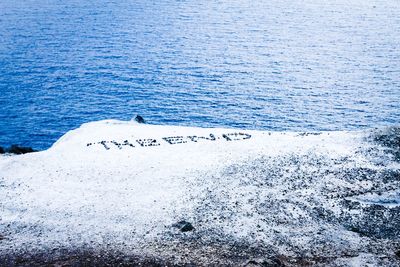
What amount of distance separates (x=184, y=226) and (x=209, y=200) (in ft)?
16.7

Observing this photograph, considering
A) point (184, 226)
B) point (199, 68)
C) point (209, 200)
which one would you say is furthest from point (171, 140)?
point (199, 68)

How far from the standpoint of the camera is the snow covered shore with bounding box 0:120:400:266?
33.1 m

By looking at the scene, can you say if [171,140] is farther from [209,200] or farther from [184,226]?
[184,226]

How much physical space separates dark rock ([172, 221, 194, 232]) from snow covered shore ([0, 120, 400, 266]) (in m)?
0.25

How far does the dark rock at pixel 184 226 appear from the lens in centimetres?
3544

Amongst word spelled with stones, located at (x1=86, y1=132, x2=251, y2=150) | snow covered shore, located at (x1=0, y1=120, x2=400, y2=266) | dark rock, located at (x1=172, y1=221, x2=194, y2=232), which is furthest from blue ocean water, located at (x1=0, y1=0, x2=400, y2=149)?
dark rock, located at (x1=172, y1=221, x2=194, y2=232)

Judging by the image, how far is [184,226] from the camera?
3553 centimetres

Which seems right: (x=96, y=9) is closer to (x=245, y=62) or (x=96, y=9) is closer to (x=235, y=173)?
(x=245, y=62)

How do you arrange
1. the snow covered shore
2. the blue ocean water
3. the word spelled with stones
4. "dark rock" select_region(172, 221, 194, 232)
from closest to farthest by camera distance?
1. the snow covered shore
2. "dark rock" select_region(172, 221, 194, 232)
3. the word spelled with stones
4. the blue ocean water

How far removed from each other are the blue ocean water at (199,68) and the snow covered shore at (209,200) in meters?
25.4

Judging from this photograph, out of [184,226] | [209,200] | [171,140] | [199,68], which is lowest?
[184,226]

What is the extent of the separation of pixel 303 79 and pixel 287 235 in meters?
65.4

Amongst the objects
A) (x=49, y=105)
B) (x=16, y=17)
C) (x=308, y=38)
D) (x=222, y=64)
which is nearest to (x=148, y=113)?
(x=49, y=105)

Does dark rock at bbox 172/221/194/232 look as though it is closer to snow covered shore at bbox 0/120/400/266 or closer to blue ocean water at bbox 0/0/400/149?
snow covered shore at bbox 0/120/400/266
